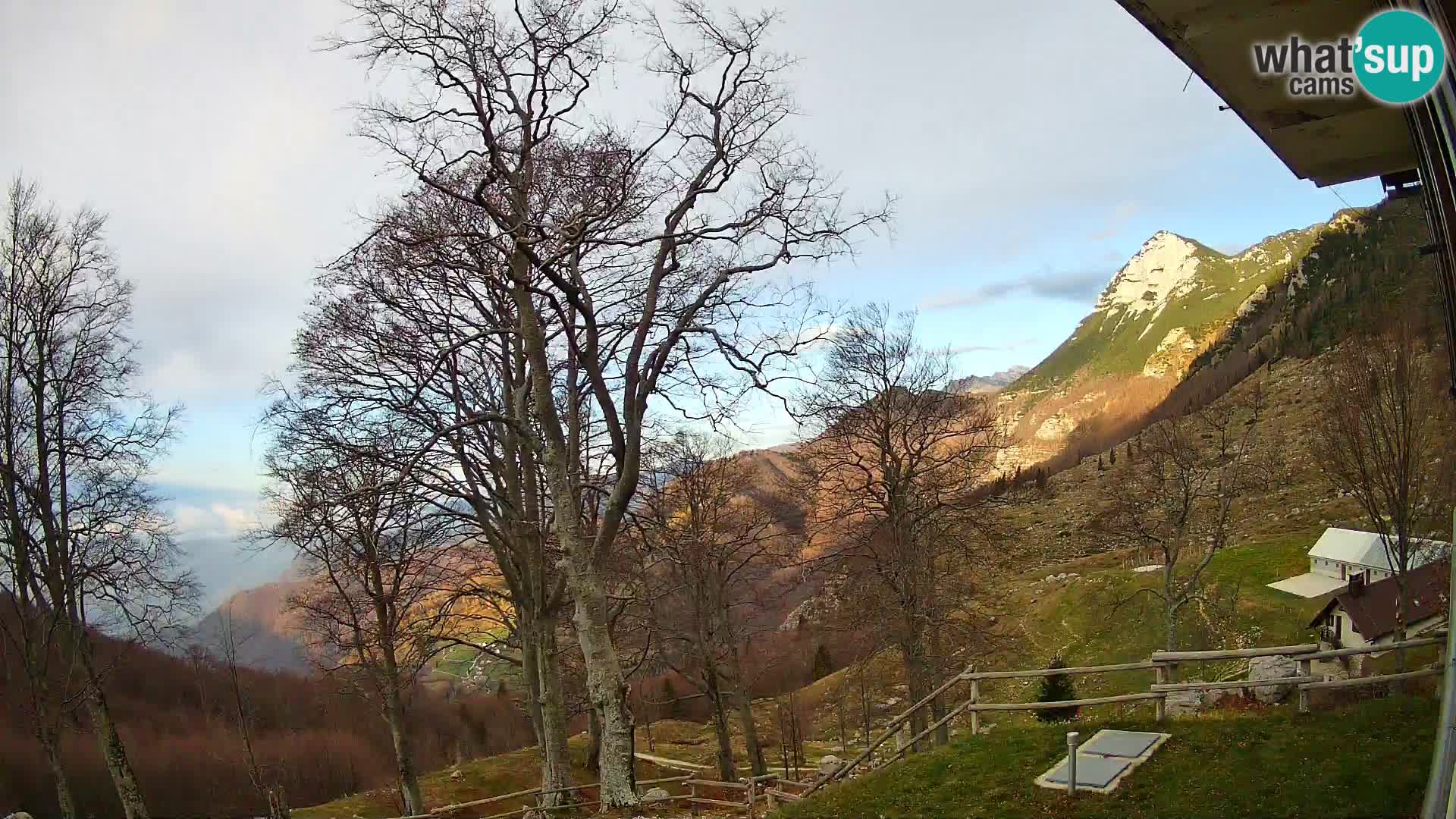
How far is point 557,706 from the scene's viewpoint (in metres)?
13.9

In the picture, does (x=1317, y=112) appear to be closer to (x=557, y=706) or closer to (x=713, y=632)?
(x=557, y=706)

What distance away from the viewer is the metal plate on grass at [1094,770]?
29.3ft

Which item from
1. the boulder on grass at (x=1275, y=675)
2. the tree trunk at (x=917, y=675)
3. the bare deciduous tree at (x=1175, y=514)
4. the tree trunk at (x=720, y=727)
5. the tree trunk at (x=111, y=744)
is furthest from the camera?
the bare deciduous tree at (x=1175, y=514)

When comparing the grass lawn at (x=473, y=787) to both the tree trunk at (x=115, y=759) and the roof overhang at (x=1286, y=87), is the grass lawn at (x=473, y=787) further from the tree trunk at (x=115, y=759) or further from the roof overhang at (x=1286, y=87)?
the roof overhang at (x=1286, y=87)

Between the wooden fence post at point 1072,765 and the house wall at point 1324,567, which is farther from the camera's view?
the house wall at point 1324,567

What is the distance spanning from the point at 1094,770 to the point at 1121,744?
98 cm

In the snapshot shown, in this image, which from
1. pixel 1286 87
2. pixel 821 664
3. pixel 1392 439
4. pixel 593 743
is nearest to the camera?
pixel 1286 87

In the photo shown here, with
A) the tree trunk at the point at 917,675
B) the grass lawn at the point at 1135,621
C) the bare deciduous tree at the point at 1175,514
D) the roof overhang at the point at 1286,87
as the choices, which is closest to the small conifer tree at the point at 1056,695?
the grass lawn at the point at 1135,621

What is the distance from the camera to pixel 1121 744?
992 centimetres

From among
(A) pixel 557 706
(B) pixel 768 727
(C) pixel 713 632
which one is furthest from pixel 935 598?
(B) pixel 768 727

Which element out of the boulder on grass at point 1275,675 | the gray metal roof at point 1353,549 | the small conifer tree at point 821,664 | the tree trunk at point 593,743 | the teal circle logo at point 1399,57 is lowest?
the small conifer tree at point 821,664

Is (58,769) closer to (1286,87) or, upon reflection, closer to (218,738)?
(1286,87)

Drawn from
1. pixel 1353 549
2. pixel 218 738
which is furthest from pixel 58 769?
pixel 1353 549

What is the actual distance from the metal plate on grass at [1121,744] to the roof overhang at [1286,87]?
6763 millimetres
